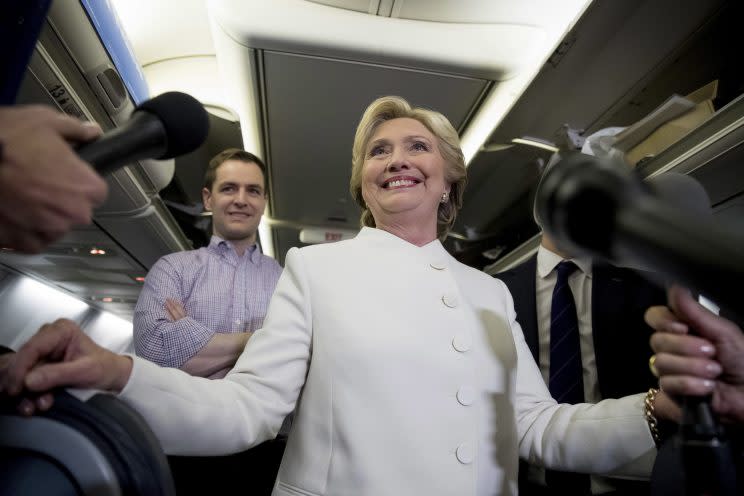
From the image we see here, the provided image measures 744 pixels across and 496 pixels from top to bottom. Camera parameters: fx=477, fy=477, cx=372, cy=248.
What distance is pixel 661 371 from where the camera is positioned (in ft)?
2.24

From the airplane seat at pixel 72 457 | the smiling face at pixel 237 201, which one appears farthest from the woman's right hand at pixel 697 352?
the smiling face at pixel 237 201

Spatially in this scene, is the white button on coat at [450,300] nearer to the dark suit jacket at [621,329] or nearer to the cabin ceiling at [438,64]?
the dark suit jacket at [621,329]

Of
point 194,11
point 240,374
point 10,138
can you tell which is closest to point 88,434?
point 10,138

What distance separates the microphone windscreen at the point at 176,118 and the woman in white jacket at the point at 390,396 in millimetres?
408

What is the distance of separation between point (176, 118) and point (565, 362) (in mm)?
1576

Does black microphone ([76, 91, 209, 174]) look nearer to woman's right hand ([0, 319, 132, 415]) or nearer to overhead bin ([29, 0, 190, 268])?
woman's right hand ([0, 319, 132, 415])

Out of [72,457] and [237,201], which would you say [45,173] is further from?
[237,201]

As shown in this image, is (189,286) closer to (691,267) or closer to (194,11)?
(194,11)

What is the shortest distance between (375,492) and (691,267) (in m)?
0.83

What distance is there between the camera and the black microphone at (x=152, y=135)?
516 millimetres

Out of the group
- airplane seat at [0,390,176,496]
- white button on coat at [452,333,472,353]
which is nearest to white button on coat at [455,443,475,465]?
white button on coat at [452,333,472,353]

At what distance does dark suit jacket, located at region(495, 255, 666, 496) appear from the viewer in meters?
1.53

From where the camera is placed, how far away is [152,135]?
1.89ft

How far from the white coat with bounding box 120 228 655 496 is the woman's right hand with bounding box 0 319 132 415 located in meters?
0.20
